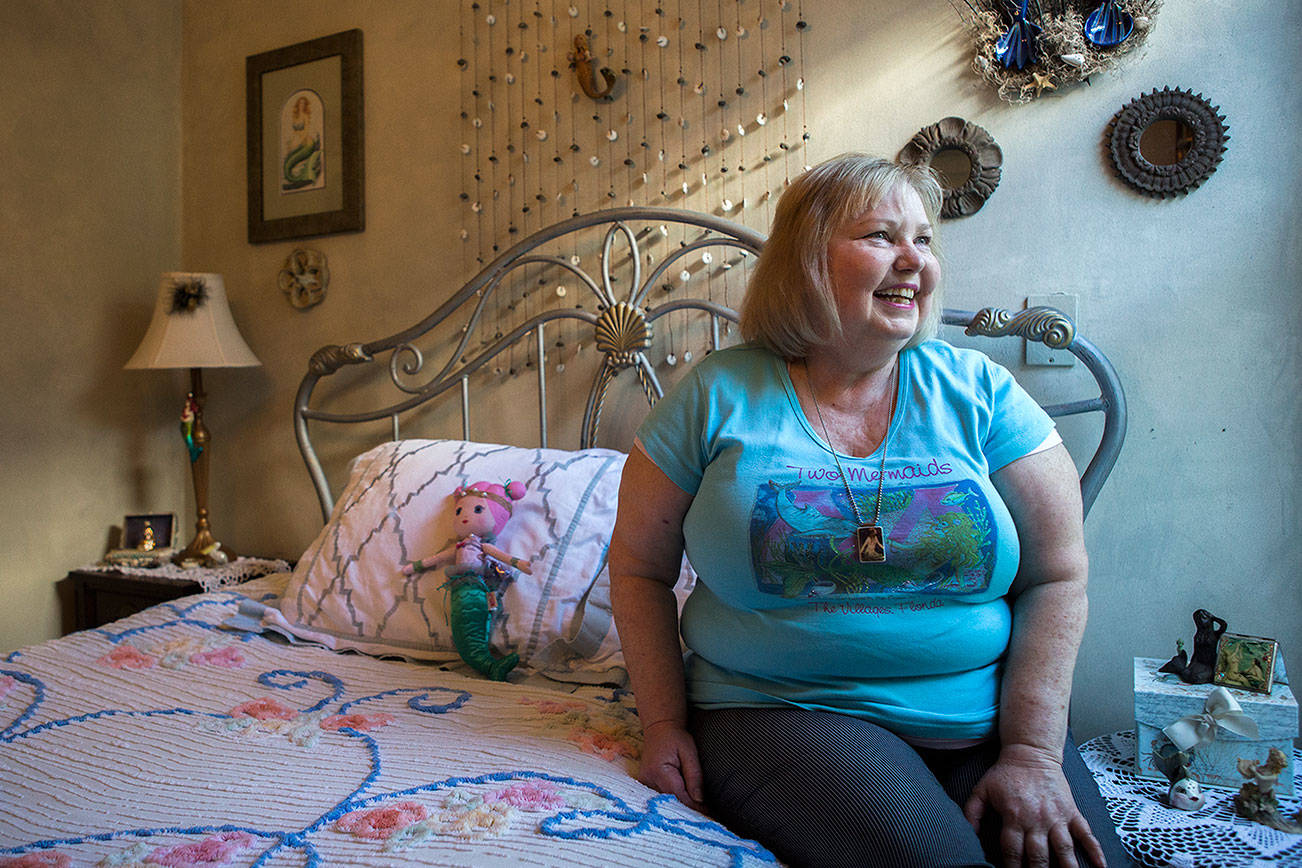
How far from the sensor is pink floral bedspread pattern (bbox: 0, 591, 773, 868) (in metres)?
0.96

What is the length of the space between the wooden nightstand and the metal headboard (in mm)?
421

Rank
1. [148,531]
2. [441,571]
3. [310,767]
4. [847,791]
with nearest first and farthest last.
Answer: [847,791]
[310,767]
[441,571]
[148,531]

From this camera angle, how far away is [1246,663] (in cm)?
128

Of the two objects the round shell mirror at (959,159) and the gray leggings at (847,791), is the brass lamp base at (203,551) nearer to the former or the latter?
the gray leggings at (847,791)

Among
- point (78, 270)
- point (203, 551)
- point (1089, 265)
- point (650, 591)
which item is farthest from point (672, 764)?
point (78, 270)

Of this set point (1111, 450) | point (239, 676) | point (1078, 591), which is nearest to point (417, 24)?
point (239, 676)

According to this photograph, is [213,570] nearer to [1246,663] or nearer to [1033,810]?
[1033,810]

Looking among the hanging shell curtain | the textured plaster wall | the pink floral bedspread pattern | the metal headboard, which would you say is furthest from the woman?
the textured plaster wall

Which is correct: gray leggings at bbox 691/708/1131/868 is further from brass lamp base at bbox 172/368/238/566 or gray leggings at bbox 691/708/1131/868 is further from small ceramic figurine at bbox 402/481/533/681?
brass lamp base at bbox 172/368/238/566

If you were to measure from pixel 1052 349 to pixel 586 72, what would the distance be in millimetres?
1167

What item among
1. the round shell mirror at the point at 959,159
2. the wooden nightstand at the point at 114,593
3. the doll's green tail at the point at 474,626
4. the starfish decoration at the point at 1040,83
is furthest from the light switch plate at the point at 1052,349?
the wooden nightstand at the point at 114,593

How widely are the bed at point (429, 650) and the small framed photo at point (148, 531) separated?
1.74 ft

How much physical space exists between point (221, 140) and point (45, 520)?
1.20 metres

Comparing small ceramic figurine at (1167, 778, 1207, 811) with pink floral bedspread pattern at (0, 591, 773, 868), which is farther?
small ceramic figurine at (1167, 778, 1207, 811)
